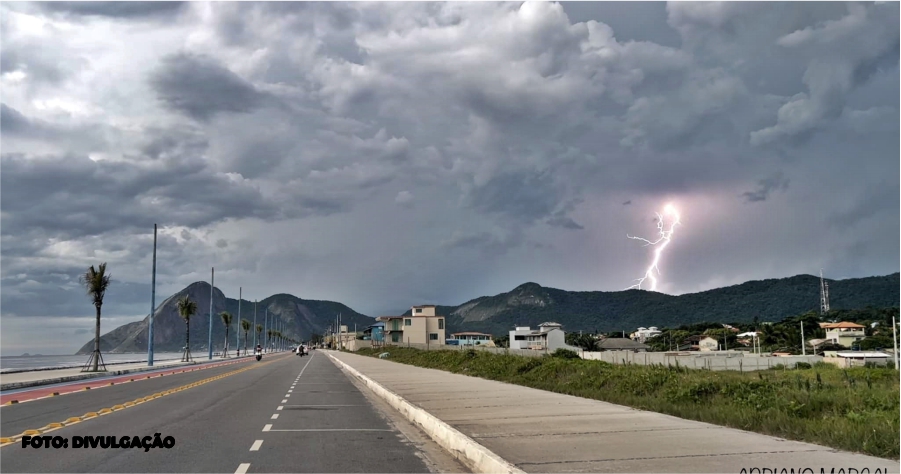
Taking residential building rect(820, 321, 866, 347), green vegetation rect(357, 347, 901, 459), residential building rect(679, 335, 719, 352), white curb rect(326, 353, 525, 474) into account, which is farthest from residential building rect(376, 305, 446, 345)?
white curb rect(326, 353, 525, 474)

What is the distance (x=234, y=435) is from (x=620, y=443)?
7.77 metres

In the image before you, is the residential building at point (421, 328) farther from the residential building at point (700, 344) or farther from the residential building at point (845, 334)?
the residential building at point (845, 334)

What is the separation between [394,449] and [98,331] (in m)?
44.0

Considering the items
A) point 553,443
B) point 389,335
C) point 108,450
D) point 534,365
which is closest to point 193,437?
point 108,450

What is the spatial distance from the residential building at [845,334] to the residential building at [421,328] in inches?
3050

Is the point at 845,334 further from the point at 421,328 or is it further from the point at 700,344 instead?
the point at 421,328

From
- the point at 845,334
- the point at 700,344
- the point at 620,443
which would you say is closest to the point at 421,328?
the point at 700,344

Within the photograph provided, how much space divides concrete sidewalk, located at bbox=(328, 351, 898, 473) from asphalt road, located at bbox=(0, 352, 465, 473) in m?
1.19

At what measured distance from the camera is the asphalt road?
441 inches

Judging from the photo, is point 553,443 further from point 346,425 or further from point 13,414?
point 13,414

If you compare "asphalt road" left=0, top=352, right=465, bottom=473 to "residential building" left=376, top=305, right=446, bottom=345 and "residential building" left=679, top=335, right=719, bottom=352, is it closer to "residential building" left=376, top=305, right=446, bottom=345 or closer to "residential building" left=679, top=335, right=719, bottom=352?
"residential building" left=376, top=305, right=446, bottom=345

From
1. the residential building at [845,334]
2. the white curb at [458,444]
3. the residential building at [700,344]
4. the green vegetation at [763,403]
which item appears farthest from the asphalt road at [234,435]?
the residential building at [700,344]

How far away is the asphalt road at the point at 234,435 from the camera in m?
11.2

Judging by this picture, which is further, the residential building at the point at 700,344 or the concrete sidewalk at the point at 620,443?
the residential building at the point at 700,344
